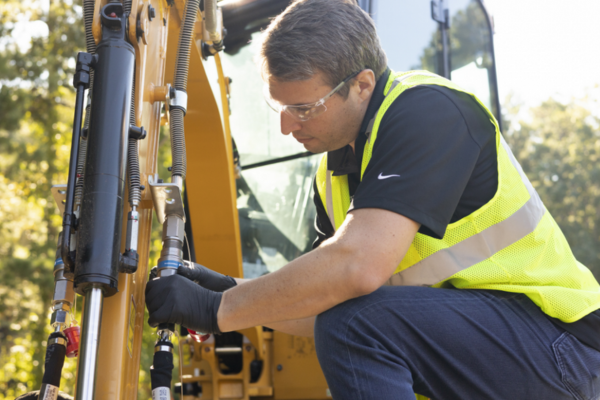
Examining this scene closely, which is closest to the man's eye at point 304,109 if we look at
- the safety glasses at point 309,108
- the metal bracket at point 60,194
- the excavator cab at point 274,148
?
the safety glasses at point 309,108

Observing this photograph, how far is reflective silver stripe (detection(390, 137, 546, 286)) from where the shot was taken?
5.31 ft

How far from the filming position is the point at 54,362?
1452 millimetres

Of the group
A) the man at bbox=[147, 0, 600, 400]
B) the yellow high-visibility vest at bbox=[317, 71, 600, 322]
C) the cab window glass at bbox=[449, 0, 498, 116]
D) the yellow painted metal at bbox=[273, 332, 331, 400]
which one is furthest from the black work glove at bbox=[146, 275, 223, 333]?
the cab window glass at bbox=[449, 0, 498, 116]

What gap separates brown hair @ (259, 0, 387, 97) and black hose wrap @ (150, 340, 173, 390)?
2.94ft

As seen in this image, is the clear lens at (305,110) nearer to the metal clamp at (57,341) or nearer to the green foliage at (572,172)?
the metal clamp at (57,341)

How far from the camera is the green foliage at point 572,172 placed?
65.0ft

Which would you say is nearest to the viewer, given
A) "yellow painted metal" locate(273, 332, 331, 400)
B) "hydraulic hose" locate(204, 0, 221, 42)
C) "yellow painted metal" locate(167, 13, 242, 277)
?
"hydraulic hose" locate(204, 0, 221, 42)

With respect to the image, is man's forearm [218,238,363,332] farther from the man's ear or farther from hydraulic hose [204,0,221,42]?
hydraulic hose [204,0,221,42]

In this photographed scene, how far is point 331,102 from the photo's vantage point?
5.97 ft

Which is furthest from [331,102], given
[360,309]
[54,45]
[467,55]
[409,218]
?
[54,45]

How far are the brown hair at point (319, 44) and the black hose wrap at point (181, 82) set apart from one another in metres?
0.29

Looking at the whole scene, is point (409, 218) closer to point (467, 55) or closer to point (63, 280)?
point (63, 280)

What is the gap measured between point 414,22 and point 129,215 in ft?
8.79

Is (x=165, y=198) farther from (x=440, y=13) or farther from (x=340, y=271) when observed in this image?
(x=440, y=13)
